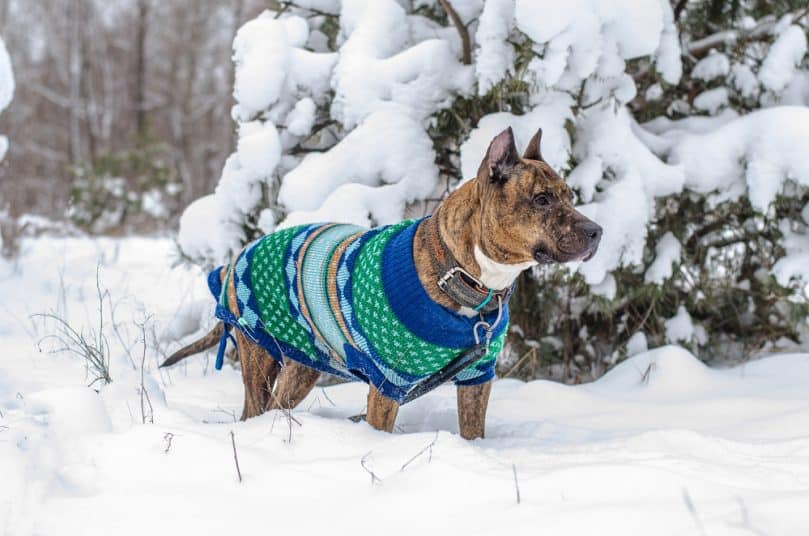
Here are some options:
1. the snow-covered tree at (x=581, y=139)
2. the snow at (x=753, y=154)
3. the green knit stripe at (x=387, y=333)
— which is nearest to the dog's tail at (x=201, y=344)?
the snow-covered tree at (x=581, y=139)

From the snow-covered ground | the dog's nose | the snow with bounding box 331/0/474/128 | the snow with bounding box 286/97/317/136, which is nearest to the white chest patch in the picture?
the dog's nose

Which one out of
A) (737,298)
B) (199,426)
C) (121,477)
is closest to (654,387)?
(737,298)

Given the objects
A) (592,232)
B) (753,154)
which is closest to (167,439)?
(592,232)

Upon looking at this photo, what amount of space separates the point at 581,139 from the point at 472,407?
1.66 metres

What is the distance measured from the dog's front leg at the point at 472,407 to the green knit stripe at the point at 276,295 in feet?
2.23

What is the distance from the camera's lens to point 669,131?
13.7 feet

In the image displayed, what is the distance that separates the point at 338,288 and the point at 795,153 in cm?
241

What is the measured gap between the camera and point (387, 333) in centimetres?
266

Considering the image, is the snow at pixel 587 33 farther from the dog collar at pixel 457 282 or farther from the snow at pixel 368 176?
the dog collar at pixel 457 282

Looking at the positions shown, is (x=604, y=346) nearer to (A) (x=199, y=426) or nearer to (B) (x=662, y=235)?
(B) (x=662, y=235)

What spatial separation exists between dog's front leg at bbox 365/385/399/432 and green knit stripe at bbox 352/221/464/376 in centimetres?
15

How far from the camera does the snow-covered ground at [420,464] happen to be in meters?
1.90

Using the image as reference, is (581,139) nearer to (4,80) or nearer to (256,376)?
(256,376)

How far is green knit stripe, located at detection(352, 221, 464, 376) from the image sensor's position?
265 centimetres
